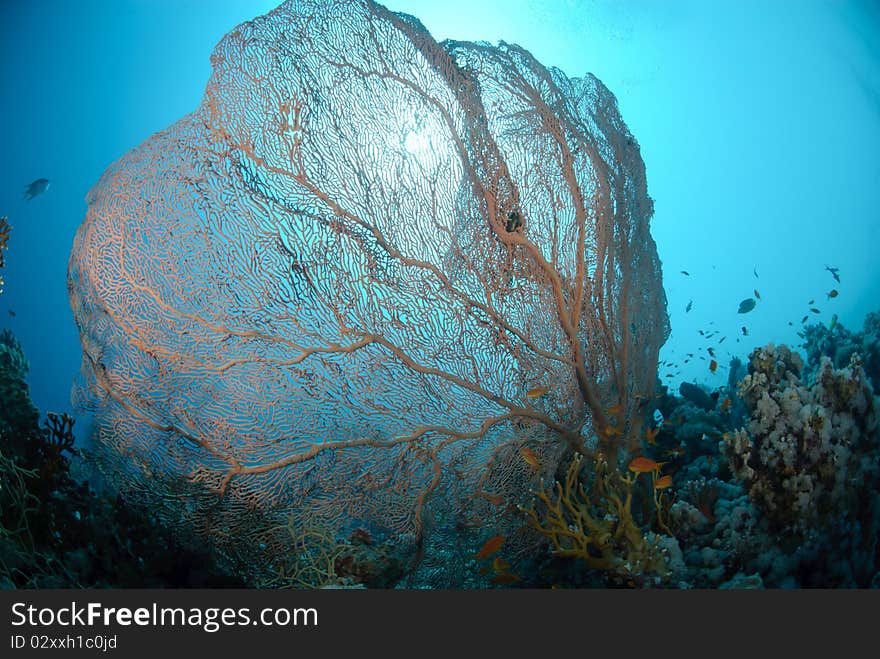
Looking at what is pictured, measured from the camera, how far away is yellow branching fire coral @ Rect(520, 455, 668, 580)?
3.24 meters

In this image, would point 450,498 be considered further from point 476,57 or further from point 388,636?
point 476,57

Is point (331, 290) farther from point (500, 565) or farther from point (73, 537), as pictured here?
point (73, 537)

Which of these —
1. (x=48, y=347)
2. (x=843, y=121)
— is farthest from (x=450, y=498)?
(x=48, y=347)

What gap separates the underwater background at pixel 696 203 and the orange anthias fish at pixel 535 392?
0.52 meters

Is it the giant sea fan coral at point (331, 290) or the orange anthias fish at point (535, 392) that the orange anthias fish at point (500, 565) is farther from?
the orange anthias fish at point (535, 392)

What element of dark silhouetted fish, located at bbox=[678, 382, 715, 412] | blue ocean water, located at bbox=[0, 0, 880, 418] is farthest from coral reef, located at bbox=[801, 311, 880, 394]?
blue ocean water, located at bbox=[0, 0, 880, 418]

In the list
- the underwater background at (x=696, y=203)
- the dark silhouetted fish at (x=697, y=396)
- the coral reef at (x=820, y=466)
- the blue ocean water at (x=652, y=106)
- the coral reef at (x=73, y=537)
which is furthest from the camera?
the blue ocean water at (x=652, y=106)

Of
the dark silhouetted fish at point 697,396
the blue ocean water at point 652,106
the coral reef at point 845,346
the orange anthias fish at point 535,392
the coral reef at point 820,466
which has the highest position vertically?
the blue ocean water at point 652,106

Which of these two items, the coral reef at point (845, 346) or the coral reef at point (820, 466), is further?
the coral reef at point (845, 346)

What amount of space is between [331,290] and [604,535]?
306 centimetres

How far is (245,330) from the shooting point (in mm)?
3473

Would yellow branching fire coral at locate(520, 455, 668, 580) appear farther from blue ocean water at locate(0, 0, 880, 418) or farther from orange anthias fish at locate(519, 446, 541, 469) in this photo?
blue ocean water at locate(0, 0, 880, 418)

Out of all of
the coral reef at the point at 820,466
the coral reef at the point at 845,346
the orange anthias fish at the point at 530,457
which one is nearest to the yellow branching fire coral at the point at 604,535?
the orange anthias fish at the point at 530,457

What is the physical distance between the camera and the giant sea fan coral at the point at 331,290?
344 centimetres
